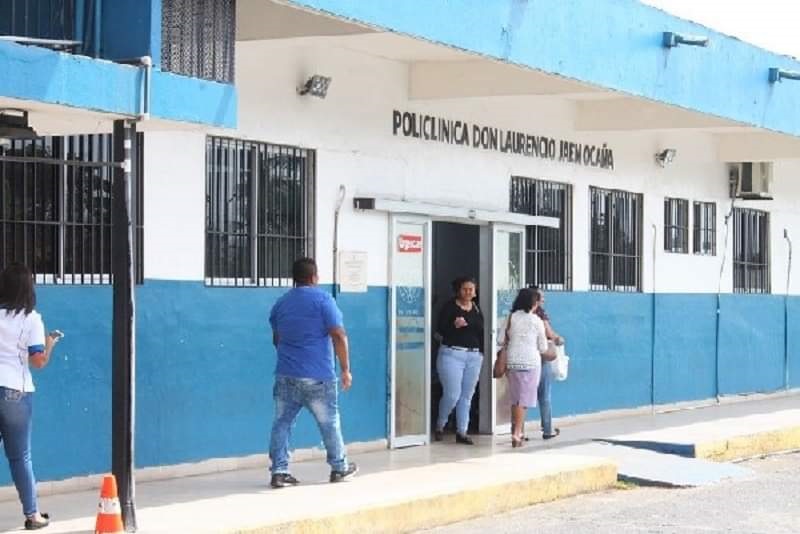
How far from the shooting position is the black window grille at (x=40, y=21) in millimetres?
10094

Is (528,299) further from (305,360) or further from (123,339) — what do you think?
(123,339)

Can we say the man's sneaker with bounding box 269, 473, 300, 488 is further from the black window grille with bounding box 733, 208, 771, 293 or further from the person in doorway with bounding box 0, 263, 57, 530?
the black window grille with bounding box 733, 208, 771, 293

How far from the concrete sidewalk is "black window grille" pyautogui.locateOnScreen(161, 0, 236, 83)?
2.84m

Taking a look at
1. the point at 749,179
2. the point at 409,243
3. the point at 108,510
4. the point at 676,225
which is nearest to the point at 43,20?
the point at 108,510

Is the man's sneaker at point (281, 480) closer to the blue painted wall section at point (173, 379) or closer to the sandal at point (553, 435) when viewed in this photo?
the blue painted wall section at point (173, 379)

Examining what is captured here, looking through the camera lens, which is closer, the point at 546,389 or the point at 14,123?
the point at 14,123

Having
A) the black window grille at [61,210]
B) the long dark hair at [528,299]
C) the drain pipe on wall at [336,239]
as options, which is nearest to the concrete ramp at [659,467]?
the long dark hair at [528,299]

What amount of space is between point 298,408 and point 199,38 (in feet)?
10.2

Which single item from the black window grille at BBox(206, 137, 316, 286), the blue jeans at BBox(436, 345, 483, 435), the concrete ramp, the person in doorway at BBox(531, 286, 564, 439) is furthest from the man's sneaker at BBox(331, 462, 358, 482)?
the person in doorway at BBox(531, 286, 564, 439)

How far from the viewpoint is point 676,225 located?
840 inches

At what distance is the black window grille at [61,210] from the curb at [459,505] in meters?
2.63

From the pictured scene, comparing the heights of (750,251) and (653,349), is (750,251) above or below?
above

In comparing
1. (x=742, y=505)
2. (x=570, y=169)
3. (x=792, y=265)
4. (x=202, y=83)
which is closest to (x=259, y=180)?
(x=202, y=83)

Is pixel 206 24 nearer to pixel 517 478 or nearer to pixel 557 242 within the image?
pixel 517 478
